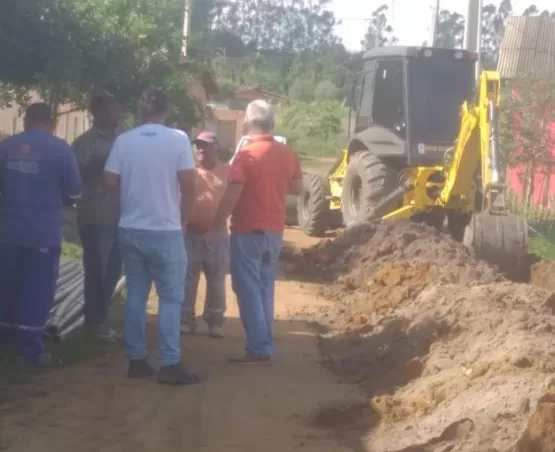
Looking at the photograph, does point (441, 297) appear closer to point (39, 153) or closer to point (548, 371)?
point (548, 371)

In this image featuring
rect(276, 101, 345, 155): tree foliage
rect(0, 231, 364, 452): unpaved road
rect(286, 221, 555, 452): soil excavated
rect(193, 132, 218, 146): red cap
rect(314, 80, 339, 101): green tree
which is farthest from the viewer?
rect(314, 80, 339, 101): green tree

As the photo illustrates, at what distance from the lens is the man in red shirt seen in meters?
8.22

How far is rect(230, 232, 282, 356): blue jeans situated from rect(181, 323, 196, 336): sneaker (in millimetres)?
1132

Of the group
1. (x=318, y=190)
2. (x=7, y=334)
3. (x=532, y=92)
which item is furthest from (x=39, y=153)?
(x=532, y=92)

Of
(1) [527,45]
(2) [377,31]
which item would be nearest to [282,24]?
(2) [377,31]

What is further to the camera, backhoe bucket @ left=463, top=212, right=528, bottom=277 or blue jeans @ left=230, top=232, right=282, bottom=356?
backhoe bucket @ left=463, top=212, right=528, bottom=277

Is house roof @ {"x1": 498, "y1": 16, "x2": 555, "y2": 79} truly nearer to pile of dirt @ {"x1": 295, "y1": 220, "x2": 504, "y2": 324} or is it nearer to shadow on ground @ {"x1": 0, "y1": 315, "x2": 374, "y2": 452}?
pile of dirt @ {"x1": 295, "y1": 220, "x2": 504, "y2": 324}

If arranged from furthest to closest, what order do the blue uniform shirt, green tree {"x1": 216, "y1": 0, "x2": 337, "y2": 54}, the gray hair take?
green tree {"x1": 216, "y1": 0, "x2": 337, "y2": 54} < the gray hair < the blue uniform shirt

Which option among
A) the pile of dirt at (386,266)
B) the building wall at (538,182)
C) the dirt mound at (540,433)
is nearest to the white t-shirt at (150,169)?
the dirt mound at (540,433)

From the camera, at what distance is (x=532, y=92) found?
2642 cm

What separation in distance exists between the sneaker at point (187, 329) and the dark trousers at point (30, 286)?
1743mm

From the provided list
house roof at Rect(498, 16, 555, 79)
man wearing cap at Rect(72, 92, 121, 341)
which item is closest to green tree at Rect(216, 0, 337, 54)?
house roof at Rect(498, 16, 555, 79)

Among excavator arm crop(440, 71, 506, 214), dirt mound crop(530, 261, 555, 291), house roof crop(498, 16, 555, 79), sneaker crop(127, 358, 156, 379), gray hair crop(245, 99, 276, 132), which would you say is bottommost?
dirt mound crop(530, 261, 555, 291)

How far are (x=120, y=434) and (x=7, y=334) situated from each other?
211cm
